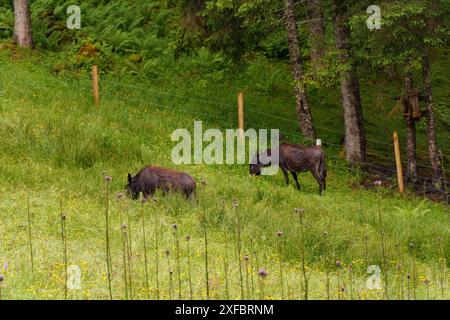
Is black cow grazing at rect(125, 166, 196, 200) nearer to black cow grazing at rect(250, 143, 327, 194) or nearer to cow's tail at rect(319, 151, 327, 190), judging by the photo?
black cow grazing at rect(250, 143, 327, 194)

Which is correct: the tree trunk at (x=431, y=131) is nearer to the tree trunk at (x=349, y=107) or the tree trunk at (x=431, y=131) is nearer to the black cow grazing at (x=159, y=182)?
the tree trunk at (x=349, y=107)

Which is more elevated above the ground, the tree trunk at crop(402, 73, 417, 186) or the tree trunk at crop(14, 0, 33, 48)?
the tree trunk at crop(14, 0, 33, 48)

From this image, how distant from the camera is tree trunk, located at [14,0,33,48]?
28.2m

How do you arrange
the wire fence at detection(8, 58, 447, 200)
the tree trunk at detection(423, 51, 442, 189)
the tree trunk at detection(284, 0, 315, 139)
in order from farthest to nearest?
1. the wire fence at detection(8, 58, 447, 200)
2. the tree trunk at detection(284, 0, 315, 139)
3. the tree trunk at detection(423, 51, 442, 189)

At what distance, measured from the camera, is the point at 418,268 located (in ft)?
43.0

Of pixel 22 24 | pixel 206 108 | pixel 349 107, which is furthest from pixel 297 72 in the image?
pixel 22 24

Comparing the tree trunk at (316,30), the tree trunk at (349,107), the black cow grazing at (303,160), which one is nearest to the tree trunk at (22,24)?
the tree trunk at (316,30)

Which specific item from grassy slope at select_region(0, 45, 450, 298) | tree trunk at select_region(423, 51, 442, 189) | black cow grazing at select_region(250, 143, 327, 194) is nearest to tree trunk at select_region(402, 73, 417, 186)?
tree trunk at select_region(423, 51, 442, 189)

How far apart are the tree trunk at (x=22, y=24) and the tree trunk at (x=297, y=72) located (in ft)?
33.7

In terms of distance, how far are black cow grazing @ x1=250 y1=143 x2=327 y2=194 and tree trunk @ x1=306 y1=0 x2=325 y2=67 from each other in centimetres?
317

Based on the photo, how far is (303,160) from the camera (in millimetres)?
19516

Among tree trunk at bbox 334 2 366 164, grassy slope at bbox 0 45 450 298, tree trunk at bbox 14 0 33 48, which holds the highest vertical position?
tree trunk at bbox 14 0 33 48

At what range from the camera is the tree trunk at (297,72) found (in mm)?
22312
